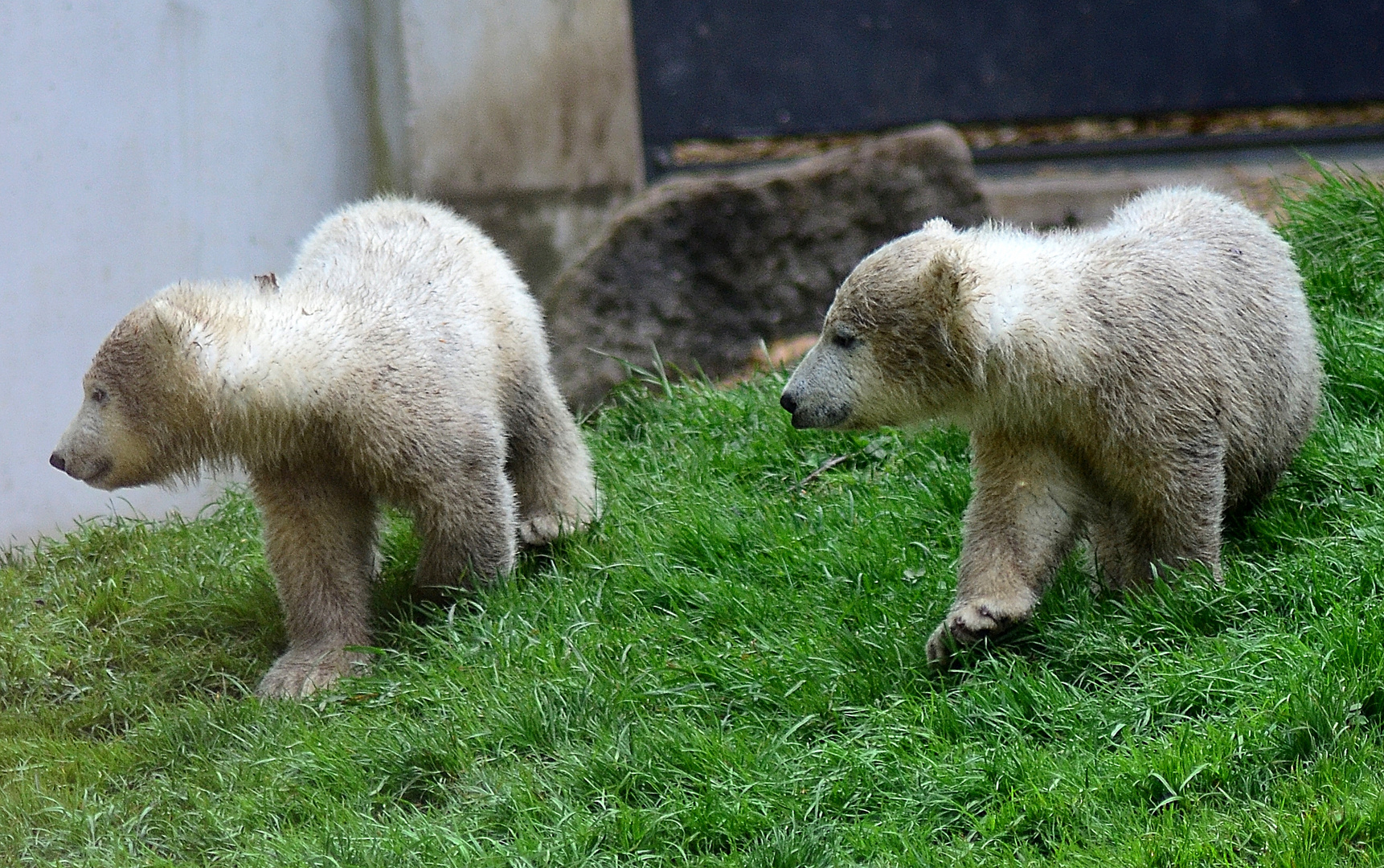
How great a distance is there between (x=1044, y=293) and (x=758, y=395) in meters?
2.43

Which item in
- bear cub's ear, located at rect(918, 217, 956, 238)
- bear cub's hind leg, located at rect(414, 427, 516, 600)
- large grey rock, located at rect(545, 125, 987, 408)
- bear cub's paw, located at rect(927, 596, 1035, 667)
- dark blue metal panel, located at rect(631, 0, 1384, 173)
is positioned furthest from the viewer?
dark blue metal panel, located at rect(631, 0, 1384, 173)

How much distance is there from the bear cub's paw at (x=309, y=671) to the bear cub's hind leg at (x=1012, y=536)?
201 centimetres

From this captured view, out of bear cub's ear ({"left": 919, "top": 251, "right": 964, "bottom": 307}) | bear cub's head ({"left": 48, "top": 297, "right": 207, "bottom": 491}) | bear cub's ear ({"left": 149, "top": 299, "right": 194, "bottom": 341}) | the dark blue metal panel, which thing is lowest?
bear cub's head ({"left": 48, "top": 297, "right": 207, "bottom": 491})

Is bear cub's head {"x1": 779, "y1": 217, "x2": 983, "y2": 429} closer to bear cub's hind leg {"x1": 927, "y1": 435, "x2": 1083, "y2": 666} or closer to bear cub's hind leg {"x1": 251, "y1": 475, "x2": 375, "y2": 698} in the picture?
bear cub's hind leg {"x1": 927, "y1": 435, "x2": 1083, "y2": 666}

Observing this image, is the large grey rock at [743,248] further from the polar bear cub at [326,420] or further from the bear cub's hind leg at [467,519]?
the bear cub's hind leg at [467,519]

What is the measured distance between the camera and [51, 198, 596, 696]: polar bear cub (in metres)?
4.79

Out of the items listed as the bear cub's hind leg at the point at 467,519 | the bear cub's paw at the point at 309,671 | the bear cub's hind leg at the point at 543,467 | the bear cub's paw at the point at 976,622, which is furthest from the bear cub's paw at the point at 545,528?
the bear cub's paw at the point at 976,622

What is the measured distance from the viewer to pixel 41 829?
4113mm

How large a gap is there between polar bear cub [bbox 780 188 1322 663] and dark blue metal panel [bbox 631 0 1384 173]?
5.04 m

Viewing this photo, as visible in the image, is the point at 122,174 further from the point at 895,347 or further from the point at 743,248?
the point at 895,347

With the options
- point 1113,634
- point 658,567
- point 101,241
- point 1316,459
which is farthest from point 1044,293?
point 101,241

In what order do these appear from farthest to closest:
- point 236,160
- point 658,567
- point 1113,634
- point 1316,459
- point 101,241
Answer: point 236,160 < point 101,241 < point 658,567 < point 1316,459 < point 1113,634

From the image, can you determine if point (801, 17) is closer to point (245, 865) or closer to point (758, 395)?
point (758, 395)

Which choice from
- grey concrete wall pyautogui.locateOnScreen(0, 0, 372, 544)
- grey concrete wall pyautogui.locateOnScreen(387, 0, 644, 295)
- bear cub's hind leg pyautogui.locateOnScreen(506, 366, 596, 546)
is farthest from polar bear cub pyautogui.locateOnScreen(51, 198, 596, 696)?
grey concrete wall pyautogui.locateOnScreen(387, 0, 644, 295)
